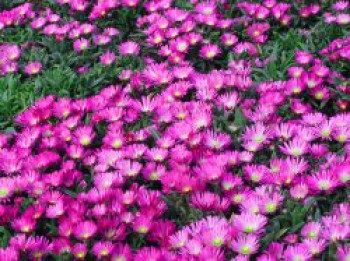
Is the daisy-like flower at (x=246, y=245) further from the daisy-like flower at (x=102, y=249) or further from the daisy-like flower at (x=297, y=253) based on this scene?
the daisy-like flower at (x=102, y=249)

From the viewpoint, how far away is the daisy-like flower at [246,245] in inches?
77.1

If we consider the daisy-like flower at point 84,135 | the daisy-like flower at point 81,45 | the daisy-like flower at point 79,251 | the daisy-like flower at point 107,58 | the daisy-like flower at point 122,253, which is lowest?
the daisy-like flower at point 122,253

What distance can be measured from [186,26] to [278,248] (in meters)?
1.98

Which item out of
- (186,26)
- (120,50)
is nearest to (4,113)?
(120,50)

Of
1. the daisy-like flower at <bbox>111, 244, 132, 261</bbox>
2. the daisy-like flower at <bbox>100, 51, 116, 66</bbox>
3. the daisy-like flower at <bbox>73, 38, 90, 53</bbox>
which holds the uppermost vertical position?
the daisy-like flower at <bbox>73, 38, 90, 53</bbox>

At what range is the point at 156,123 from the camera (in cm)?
280

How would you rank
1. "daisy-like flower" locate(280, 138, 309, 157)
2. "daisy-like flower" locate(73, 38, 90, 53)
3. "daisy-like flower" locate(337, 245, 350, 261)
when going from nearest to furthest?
"daisy-like flower" locate(337, 245, 350, 261)
"daisy-like flower" locate(280, 138, 309, 157)
"daisy-like flower" locate(73, 38, 90, 53)

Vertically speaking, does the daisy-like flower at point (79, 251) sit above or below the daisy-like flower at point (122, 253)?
above

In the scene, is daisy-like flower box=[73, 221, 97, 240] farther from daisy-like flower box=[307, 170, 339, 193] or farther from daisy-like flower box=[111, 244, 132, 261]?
daisy-like flower box=[307, 170, 339, 193]

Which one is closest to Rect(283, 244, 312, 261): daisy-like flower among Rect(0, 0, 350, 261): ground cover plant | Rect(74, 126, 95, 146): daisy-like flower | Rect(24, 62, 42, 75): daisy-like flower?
Rect(0, 0, 350, 261): ground cover plant

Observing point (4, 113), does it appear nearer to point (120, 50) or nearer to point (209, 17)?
point (120, 50)

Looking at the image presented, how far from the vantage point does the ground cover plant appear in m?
2.09

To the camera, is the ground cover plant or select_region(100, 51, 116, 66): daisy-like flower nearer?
the ground cover plant

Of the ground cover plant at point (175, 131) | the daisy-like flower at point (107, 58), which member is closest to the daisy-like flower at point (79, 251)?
the ground cover plant at point (175, 131)
